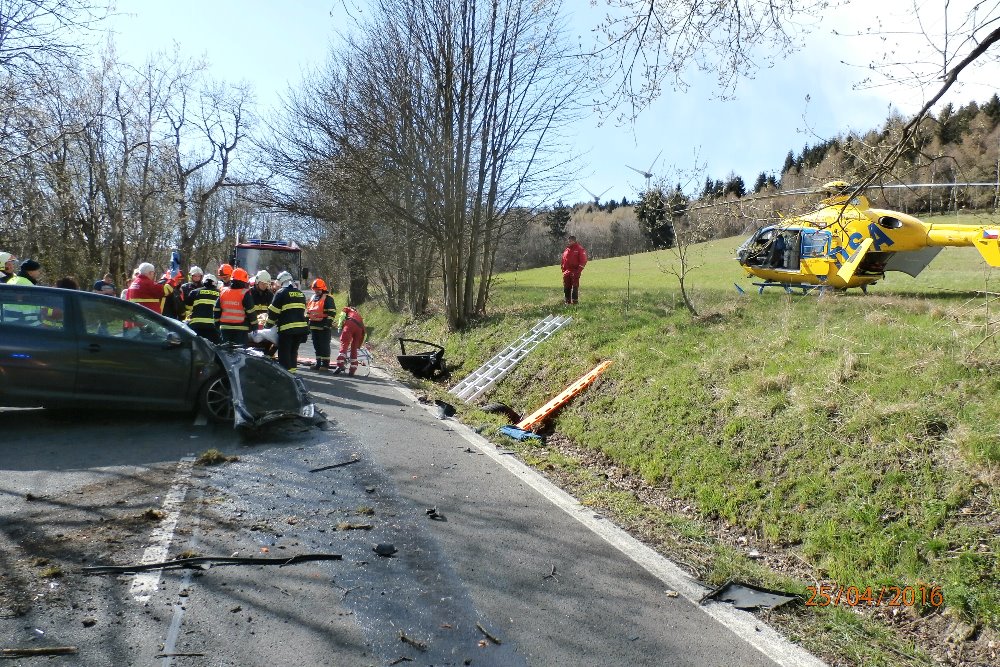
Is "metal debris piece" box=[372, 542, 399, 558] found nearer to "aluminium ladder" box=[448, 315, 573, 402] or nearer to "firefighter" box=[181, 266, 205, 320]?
"aluminium ladder" box=[448, 315, 573, 402]

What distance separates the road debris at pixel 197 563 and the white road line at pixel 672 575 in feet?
7.13

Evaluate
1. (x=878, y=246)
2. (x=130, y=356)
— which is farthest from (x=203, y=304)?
(x=878, y=246)

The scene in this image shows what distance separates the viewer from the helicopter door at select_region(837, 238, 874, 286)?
16.6m

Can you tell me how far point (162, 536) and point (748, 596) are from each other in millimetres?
3867

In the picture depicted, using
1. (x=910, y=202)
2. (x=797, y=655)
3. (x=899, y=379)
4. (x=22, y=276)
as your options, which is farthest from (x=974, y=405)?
(x=22, y=276)

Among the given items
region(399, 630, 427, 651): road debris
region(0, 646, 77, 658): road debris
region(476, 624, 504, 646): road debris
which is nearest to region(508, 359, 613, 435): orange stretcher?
region(476, 624, 504, 646): road debris

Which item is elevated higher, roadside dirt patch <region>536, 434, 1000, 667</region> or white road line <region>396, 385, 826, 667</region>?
white road line <region>396, 385, 826, 667</region>

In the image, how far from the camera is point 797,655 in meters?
3.94

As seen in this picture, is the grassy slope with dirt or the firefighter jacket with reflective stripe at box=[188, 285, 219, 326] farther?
the firefighter jacket with reflective stripe at box=[188, 285, 219, 326]

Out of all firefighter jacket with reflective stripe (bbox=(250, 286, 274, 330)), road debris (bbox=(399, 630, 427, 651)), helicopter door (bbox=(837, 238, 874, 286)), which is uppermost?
helicopter door (bbox=(837, 238, 874, 286))

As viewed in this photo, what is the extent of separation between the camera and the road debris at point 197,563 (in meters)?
4.22

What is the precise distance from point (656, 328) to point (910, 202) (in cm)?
527

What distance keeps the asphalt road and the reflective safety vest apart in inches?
174
